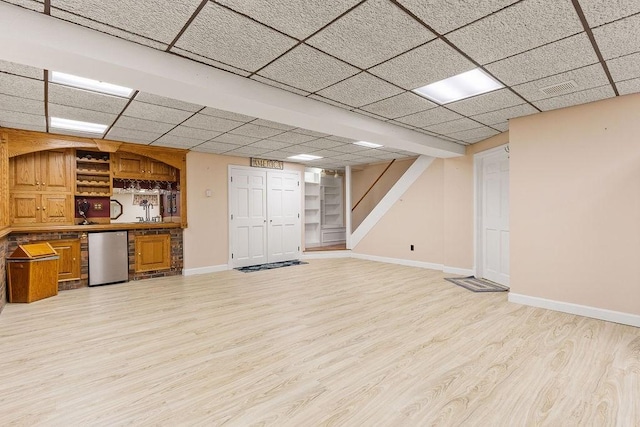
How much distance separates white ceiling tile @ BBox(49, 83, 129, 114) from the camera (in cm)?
320

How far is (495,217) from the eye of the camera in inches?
213

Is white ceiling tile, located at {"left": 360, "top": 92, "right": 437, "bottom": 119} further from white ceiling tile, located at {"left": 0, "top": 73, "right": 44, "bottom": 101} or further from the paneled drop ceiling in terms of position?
white ceiling tile, located at {"left": 0, "top": 73, "right": 44, "bottom": 101}

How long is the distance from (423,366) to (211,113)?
355 cm

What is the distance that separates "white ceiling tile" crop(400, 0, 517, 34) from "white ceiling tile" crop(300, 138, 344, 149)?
11.0 feet

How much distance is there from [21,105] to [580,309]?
6900 millimetres

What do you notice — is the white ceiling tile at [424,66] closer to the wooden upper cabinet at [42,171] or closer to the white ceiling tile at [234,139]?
the white ceiling tile at [234,139]

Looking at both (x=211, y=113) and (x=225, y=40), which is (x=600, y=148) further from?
(x=211, y=113)

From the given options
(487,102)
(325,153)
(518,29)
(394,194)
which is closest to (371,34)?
(518,29)

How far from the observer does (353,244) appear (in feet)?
28.2

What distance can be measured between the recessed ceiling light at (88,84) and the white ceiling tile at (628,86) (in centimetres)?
493

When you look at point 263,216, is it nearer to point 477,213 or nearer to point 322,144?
point 322,144

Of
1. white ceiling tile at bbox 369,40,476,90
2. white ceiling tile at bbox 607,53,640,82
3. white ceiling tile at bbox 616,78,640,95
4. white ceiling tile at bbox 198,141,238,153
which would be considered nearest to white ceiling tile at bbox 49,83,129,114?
white ceiling tile at bbox 198,141,238,153

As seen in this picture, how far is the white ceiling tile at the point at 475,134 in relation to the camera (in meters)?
4.92

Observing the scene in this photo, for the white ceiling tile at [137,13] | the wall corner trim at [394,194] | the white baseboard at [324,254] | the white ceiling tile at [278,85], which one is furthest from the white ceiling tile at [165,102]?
the white baseboard at [324,254]
